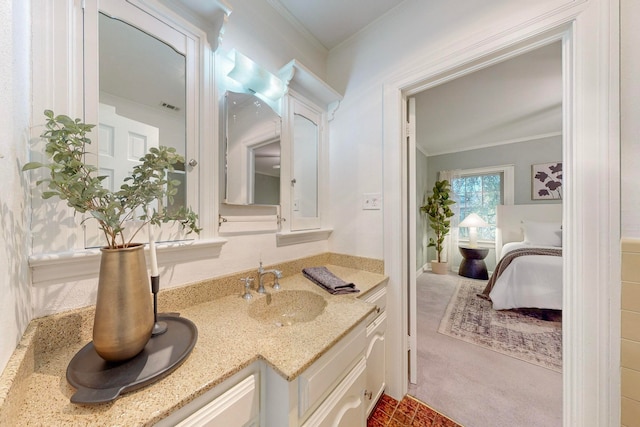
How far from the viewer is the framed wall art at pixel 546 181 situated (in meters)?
3.39

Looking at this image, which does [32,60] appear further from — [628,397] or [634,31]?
[628,397]

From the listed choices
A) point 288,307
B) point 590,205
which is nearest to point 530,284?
point 590,205

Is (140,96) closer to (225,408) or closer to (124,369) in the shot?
(124,369)

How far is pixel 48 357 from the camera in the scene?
61 centimetres

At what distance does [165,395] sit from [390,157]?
1423 mm

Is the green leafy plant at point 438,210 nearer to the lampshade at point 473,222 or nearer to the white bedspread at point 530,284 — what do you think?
the lampshade at point 473,222

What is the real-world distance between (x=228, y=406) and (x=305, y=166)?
51.1 inches

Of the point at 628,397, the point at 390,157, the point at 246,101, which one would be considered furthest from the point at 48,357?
the point at 628,397

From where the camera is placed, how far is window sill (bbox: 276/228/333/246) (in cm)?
138

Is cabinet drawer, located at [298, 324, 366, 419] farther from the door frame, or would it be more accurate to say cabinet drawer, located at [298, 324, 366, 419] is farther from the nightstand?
the nightstand

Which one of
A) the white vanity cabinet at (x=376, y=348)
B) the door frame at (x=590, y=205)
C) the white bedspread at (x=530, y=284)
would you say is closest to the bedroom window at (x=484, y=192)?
the white bedspread at (x=530, y=284)

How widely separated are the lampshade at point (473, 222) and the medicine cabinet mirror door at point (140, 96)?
4279 millimetres

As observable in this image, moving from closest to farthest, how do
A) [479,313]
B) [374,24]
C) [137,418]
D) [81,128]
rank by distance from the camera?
[137,418], [81,128], [374,24], [479,313]

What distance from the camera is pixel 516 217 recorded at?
11.9 ft
